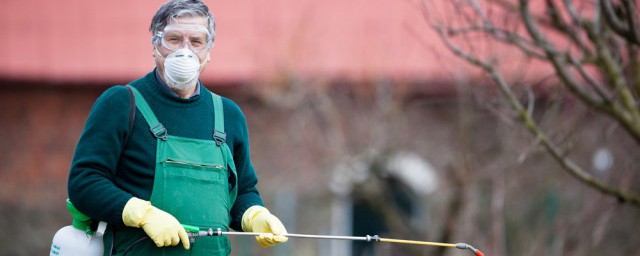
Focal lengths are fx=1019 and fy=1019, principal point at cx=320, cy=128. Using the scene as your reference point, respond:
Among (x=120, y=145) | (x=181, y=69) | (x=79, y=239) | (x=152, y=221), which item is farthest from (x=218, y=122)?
(x=79, y=239)

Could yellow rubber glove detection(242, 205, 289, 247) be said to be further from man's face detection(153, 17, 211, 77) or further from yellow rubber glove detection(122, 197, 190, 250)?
man's face detection(153, 17, 211, 77)

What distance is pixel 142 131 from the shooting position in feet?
11.4

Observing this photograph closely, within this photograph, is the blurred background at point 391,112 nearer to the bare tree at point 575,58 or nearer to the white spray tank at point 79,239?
the bare tree at point 575,58

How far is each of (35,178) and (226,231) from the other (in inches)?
431

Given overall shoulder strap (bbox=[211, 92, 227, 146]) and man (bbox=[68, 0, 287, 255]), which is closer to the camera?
man (bbox=[68, 0, 287, 255])

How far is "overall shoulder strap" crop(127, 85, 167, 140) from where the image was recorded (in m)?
3.46

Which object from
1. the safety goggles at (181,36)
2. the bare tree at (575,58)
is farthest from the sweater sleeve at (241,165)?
the bare tree at (575,58)

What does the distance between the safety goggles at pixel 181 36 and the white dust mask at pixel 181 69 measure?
5 centimetres

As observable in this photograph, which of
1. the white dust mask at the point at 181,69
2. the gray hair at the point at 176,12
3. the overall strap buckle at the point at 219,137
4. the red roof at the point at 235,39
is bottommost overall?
the overall strap buckle at the point at 219,137

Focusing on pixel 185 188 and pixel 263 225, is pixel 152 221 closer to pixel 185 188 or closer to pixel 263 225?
pixel 185 188

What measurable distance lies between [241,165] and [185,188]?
38 cm

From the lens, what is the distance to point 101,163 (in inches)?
133

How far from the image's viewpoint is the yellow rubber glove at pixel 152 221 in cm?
332

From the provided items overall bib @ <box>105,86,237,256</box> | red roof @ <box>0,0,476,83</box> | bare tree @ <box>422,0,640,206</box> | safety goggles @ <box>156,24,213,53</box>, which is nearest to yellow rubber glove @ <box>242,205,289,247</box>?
overall bib @ <box>105,86,237,256</box>
